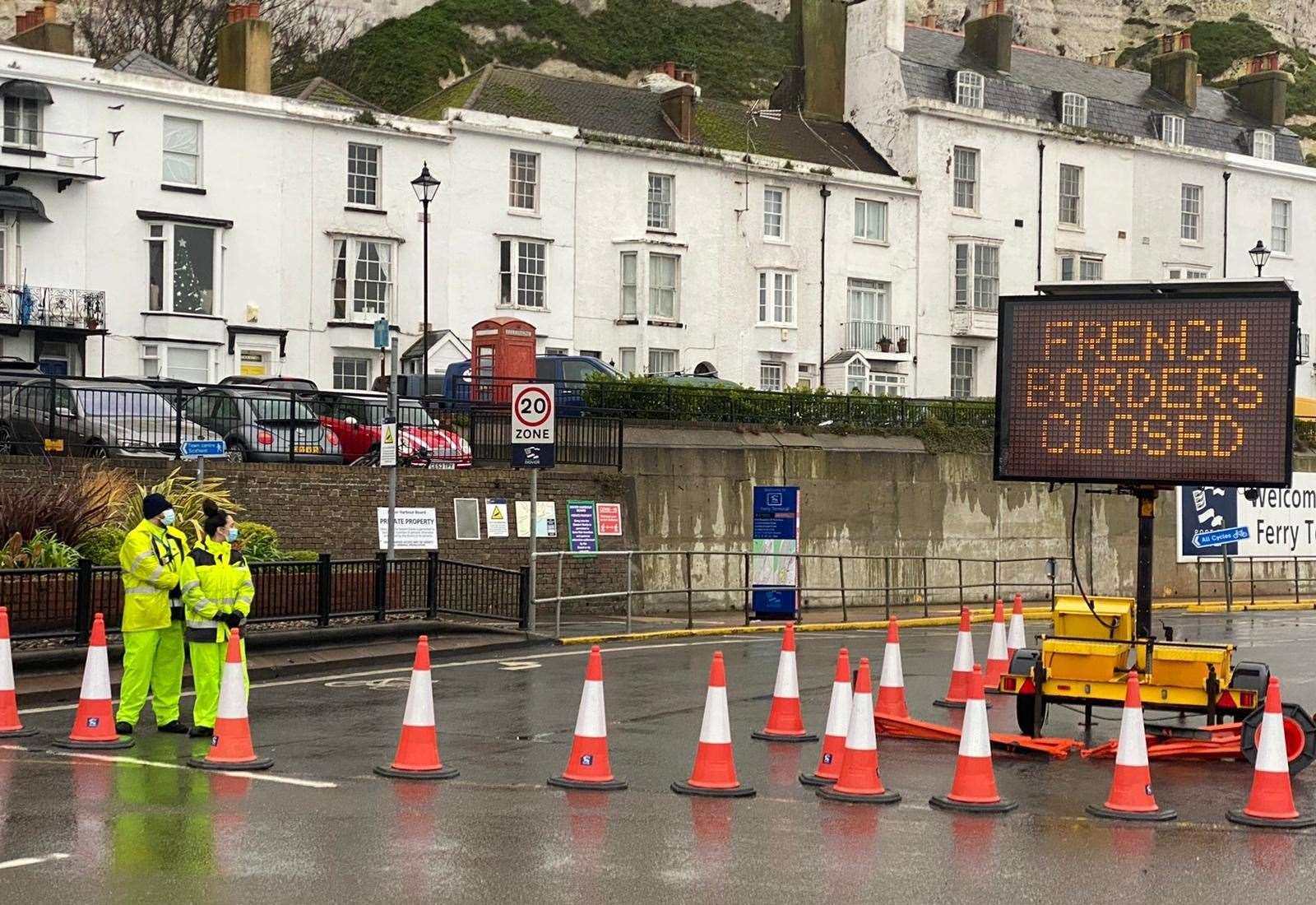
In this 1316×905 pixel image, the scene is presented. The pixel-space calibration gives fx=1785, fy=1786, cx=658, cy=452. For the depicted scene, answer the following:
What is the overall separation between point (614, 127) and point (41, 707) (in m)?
36.7

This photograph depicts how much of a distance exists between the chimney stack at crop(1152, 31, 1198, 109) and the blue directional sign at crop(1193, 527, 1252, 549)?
2868 centimetres

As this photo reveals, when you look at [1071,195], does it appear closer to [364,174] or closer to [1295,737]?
[364,174]

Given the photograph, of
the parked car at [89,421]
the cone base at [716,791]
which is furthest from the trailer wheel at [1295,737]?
the parked car at [89,421]

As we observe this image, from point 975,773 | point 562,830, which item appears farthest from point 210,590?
point 975,773

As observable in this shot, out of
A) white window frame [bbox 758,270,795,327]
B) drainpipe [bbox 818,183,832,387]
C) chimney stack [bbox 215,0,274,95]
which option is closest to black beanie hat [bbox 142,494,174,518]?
chimney stack [bbox 215,0,274,95]

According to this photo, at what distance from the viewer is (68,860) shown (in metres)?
9.48

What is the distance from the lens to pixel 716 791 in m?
12.0

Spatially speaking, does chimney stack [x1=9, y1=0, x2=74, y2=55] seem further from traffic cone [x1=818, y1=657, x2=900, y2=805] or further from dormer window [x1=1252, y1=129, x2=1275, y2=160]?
traffic cone [x1=818, y1=657, x2=900, y2=805]

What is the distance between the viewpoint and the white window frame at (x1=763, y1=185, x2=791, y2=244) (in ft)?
172

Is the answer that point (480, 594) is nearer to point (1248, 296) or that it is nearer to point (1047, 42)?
point (1248, 296)

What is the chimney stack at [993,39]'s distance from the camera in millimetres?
60219

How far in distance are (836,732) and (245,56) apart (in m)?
38.0

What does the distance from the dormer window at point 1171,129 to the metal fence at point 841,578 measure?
90.6ft

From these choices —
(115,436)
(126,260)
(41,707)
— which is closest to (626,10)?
(126,260)
